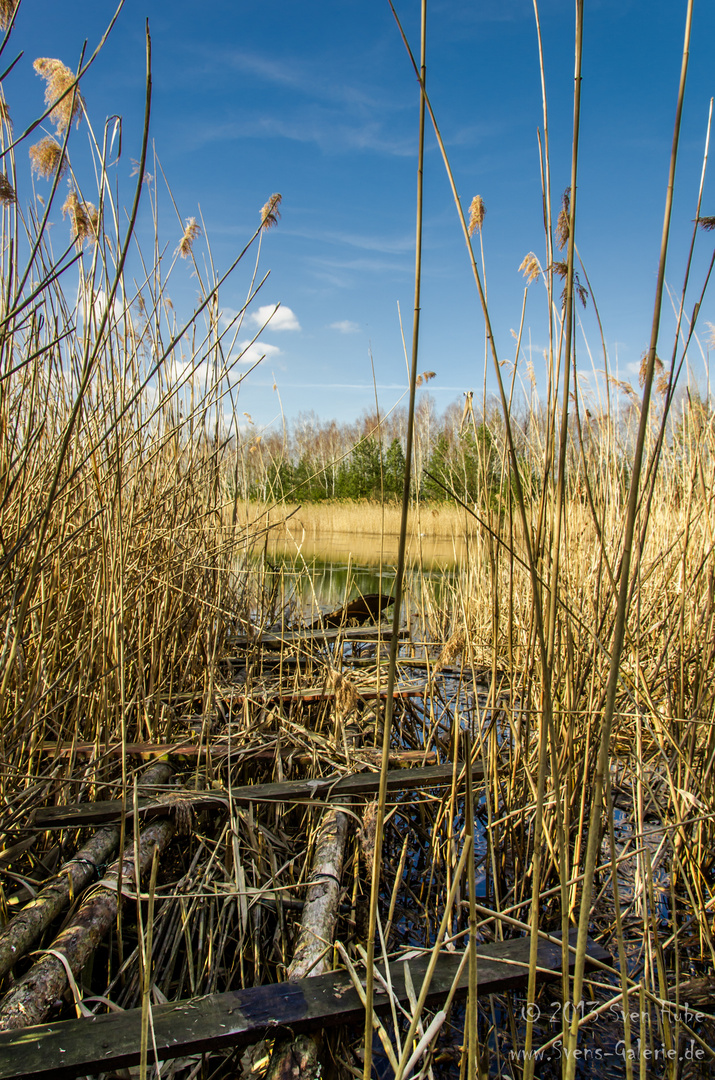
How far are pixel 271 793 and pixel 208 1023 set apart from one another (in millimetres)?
691

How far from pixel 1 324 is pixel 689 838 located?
185 cm

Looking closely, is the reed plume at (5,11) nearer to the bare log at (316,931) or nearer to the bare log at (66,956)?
the bare log at (66,956)

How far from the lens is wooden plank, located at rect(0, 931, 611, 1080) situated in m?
0.91

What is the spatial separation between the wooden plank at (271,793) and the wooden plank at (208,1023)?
0.52m

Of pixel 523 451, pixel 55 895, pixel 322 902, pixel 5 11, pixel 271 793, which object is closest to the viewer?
pixel 5 11

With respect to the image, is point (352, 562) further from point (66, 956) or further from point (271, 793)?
point (66, 956)

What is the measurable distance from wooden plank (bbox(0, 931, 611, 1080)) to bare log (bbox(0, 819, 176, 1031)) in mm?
74

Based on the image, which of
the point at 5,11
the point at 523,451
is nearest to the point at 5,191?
the point at 5,11

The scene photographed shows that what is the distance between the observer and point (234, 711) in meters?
2.39

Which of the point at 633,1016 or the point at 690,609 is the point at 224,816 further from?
the point at 690,609

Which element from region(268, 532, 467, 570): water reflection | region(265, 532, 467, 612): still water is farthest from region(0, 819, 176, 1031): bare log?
region(268, 532, 467, 570): water reflection

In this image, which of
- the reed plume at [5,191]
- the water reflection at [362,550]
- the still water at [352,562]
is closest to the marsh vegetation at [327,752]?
the reed plume at [5,191]

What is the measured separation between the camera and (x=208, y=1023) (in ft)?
3.24

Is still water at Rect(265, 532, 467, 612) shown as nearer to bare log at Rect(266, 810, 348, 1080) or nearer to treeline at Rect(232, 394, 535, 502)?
treeline at Rect(232, 394, 535, 502)
